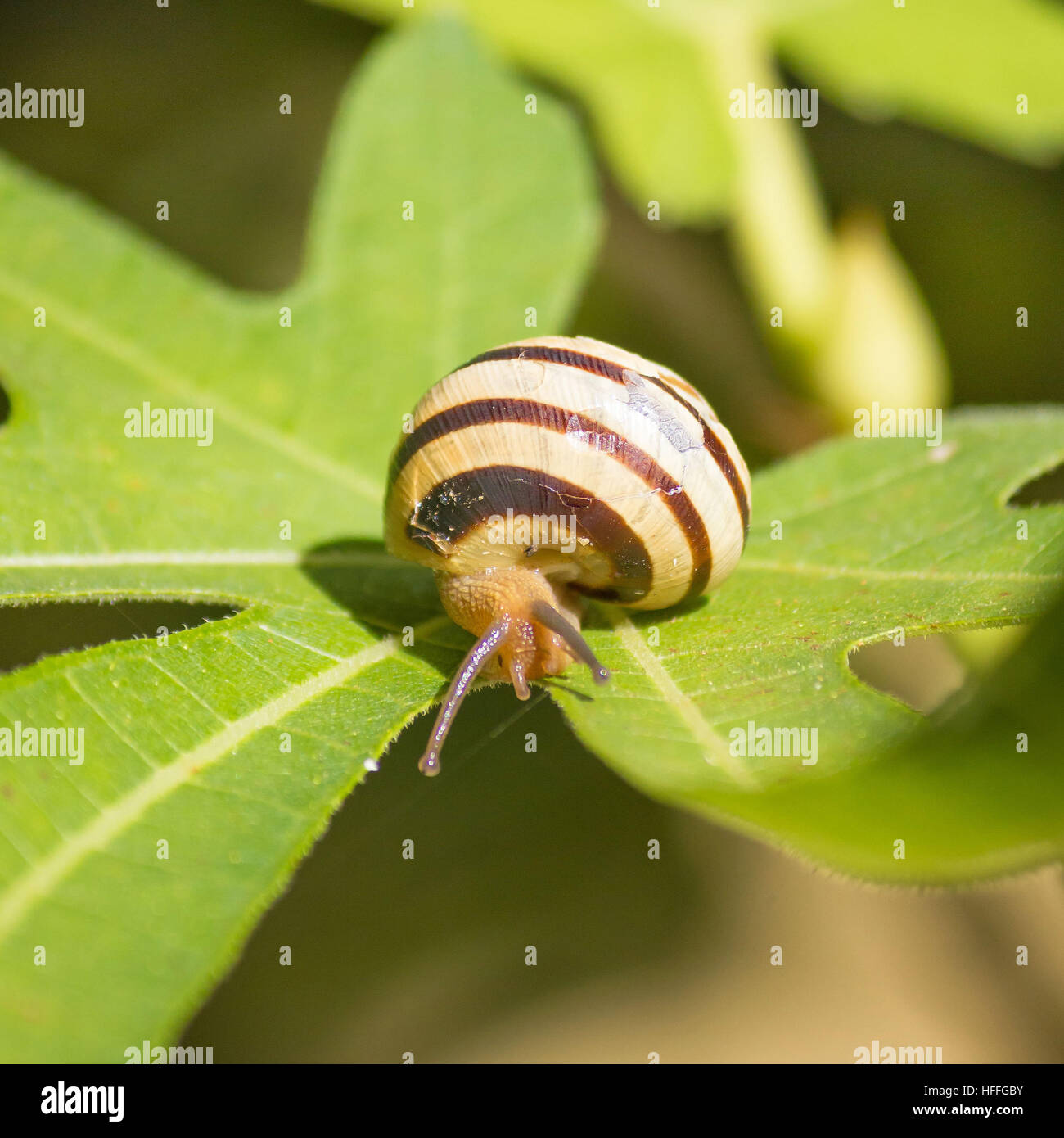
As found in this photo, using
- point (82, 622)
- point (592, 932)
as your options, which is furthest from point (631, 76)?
point (592, 932)

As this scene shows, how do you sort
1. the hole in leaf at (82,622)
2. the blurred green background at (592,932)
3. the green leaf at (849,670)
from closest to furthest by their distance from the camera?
the green leaf at (849,670) < the hole in leaf at (82,622) < the blurred green background at (592,932)

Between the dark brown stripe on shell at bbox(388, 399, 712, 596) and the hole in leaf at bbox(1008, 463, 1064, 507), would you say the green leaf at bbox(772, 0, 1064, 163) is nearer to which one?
the hole in leaf at bbox(1008, 463, 1064, 507)

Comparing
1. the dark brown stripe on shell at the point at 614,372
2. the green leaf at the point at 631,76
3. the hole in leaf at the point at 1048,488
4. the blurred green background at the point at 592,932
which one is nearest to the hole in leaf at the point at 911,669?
the blurred green background at the point at 592,932

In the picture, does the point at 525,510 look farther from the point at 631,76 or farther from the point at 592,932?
the point at 631,76

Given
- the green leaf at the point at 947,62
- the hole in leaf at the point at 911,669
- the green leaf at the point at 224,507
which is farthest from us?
the green leaf at the point at 947,62

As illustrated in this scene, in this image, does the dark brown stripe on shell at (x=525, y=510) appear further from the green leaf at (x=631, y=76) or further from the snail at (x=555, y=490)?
the green leaf at (x=631, y=76)

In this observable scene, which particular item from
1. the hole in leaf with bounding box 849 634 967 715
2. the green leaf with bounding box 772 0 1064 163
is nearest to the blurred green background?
the hole in leaf with bounding box 849 634 967 715

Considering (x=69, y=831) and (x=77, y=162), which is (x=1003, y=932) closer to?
(x=69, y=831)
